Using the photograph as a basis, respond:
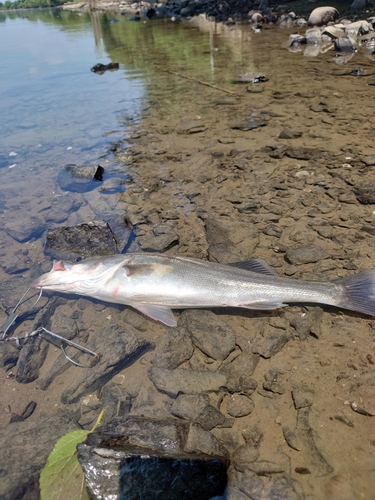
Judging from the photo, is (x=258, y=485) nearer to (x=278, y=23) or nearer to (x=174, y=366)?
(x=174, y=366)

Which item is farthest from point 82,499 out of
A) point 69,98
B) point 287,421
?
point 69,98

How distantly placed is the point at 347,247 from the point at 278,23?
24.2 metres

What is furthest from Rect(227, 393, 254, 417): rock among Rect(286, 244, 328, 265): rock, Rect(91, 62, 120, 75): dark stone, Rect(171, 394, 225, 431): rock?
Rect(91, 62, 120, 75): dark stone

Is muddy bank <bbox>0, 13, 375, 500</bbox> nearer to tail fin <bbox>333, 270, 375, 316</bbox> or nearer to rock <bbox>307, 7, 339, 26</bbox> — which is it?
tail fin <bbox>333, 270, 375, 316</bbox>

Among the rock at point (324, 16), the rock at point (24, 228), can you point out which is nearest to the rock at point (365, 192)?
the rock at point (24, 228)

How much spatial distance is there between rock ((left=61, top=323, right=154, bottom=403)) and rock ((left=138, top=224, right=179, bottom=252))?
4.89 feet

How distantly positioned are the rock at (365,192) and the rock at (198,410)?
158 inches

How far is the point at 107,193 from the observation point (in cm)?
695

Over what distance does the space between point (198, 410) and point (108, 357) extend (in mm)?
1106

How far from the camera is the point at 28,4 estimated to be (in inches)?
4023

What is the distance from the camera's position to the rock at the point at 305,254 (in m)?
4.62

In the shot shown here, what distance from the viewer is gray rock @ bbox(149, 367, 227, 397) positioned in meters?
3.39

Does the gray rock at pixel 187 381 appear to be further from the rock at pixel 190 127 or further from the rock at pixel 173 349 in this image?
the rock at pixel 190 127

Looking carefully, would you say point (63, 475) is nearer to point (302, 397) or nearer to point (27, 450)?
point (27, 450)
